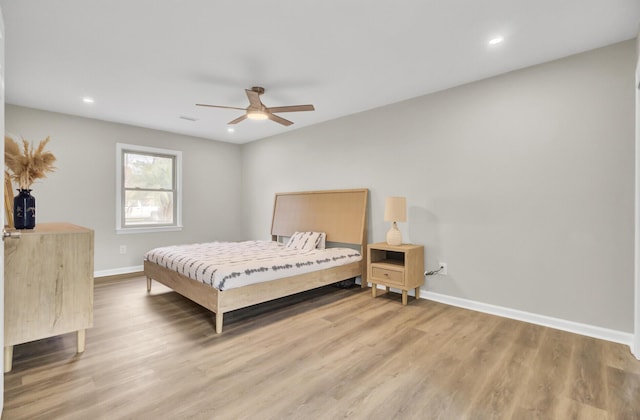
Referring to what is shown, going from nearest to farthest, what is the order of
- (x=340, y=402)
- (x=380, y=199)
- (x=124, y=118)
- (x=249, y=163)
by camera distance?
(x=340, y=402) → (x=380, y=199) → (x=124, y=118) → (x=249, y=163)

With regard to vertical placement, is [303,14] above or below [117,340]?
above

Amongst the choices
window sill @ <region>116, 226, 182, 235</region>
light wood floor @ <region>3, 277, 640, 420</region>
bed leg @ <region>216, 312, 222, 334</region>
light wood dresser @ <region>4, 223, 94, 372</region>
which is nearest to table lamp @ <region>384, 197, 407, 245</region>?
light wood floor @ <region>3, 277, 640, 420</region>

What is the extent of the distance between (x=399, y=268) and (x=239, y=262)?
172 centimetres

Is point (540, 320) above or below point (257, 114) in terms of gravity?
below

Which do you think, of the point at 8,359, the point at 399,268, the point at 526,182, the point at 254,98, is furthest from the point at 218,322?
the point at 526,182

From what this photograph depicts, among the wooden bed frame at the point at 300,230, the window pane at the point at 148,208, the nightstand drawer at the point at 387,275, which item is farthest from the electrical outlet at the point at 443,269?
the window pane at the point at 148,208

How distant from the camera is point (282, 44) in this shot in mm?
2547

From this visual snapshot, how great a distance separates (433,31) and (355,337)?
2.52 meters

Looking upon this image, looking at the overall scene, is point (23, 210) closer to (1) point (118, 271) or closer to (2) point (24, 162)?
(2) point (24, 162)

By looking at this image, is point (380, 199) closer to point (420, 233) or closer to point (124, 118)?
point (420, 233)

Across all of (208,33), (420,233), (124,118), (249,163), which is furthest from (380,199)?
(124,118)

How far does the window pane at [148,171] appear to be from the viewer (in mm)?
5031

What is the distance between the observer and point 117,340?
248 cm

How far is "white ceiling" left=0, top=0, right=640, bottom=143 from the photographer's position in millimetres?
2094
